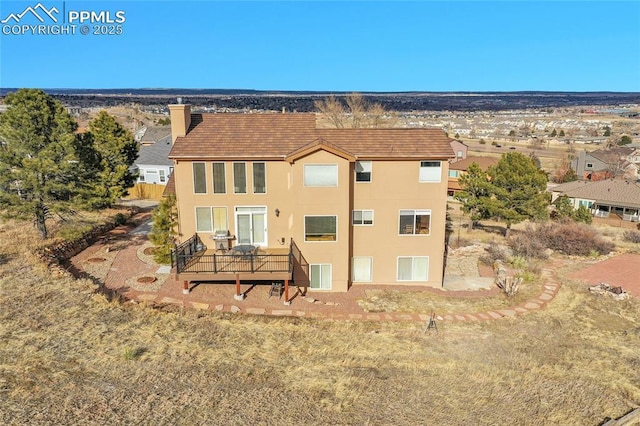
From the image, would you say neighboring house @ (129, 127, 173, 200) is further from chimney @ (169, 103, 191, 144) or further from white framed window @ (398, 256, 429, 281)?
white framed window @ (398, 256, 429, 281)

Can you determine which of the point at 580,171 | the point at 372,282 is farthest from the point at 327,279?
the point at 580,171

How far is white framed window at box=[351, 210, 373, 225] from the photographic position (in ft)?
72.0

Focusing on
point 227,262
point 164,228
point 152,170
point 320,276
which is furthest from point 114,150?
point 320,276

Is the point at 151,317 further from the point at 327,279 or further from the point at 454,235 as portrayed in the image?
the point at 454,235

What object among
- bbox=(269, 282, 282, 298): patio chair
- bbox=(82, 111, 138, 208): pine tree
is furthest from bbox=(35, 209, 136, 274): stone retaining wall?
bbox=(269, 282, 282, 298): patio chair

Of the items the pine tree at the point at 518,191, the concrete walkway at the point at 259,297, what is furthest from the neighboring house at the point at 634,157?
the concrete walkway at the point at 259,297

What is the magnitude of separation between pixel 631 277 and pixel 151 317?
2598 cm

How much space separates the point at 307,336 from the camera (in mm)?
17031

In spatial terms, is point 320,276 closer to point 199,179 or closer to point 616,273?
point 199,179

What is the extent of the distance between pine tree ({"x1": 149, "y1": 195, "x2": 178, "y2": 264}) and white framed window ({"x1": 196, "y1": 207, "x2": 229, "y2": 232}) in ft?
3.85

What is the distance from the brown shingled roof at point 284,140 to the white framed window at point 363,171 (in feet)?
1.62

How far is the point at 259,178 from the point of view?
71.3 feet

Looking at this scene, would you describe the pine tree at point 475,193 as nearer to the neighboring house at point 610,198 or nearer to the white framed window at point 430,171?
the white framed window at point 430,171

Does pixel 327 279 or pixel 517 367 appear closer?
pixel 517 367
